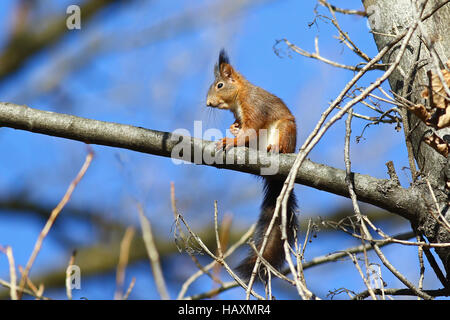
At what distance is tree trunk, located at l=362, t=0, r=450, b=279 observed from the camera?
237 centimetres

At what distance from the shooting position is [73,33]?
6.37 m

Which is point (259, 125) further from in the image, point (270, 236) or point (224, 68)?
point (270, 236)

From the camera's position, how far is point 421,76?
96.0 inches

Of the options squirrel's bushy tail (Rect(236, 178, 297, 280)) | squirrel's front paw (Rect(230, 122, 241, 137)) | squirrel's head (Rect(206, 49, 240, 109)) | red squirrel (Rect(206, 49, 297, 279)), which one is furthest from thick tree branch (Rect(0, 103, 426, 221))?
squirrel's head (Rect(206, 49, 240, 109))

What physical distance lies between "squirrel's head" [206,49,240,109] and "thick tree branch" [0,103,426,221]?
61.2 inches

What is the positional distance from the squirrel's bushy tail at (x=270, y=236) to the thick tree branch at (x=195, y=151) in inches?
13.9

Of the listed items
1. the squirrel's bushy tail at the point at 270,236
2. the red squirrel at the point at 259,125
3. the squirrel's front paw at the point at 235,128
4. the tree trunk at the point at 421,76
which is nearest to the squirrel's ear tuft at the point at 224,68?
the red squirrel at the point at 259,125

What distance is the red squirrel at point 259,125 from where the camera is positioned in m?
3.02

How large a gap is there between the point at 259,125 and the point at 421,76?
54.9 inches

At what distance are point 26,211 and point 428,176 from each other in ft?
16.7

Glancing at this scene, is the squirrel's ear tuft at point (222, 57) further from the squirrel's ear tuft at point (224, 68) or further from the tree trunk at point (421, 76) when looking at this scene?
the tree trunk at point (421, 76)

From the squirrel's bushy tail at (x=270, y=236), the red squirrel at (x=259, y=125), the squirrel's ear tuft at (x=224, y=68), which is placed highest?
the squirrel's ear tuft at (x=224, y=68)

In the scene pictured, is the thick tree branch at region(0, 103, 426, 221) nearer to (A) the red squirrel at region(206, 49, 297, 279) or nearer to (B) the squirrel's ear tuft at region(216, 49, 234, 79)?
(A) the red squirrel at region(206, 49, 297, 279)
